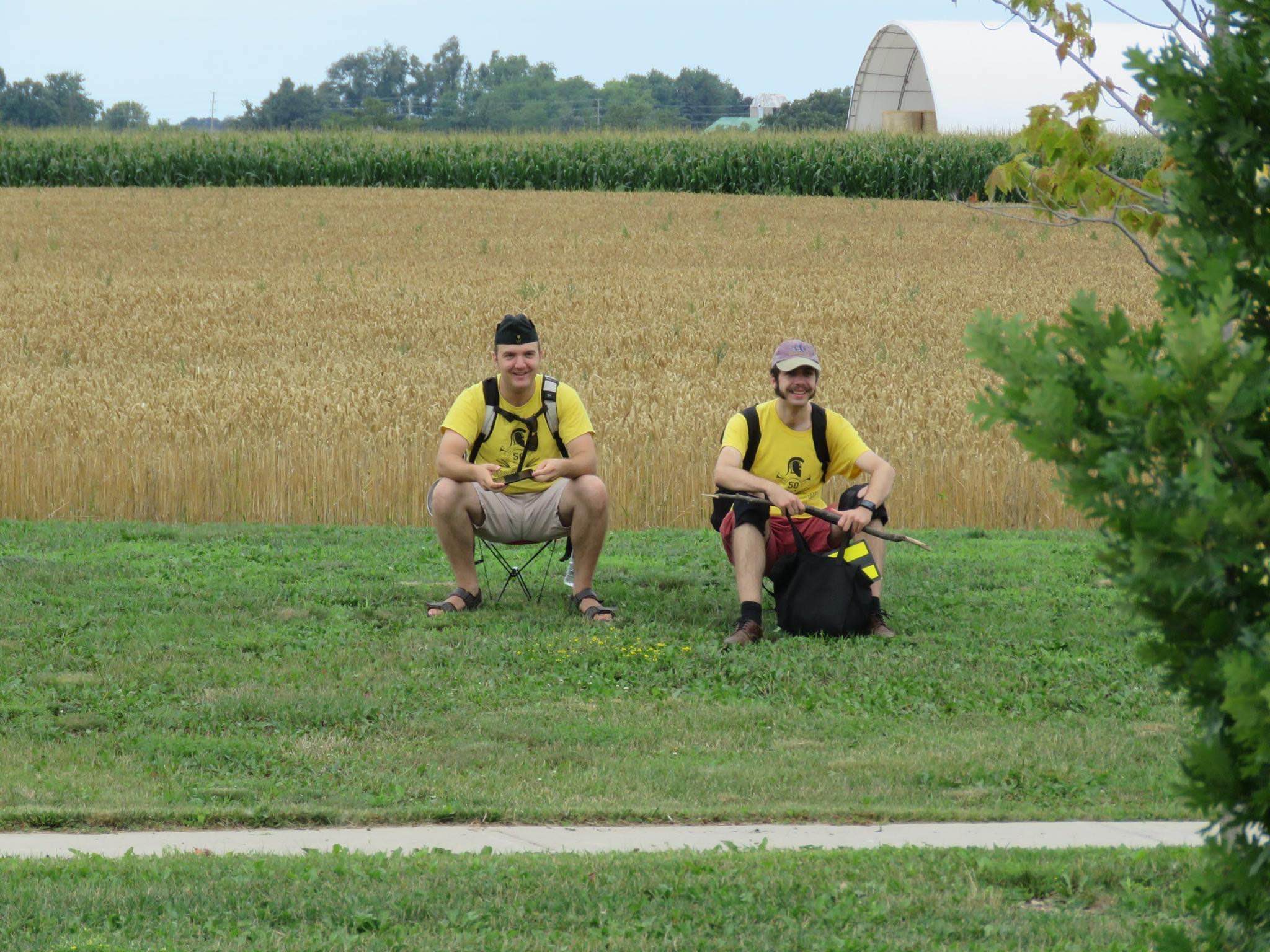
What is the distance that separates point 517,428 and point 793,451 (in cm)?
154

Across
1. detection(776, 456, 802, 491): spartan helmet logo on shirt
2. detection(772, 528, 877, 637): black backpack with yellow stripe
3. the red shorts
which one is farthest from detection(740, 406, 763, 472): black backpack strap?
detection(772, 528, 877, 637): black backpack with yellow stripe

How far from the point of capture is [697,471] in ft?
38.3

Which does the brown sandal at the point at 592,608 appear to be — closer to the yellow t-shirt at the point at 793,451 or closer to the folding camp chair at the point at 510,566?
the folding camp chair at the point at 510,566

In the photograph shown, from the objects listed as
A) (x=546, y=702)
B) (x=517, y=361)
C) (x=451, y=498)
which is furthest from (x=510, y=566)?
(x=546, y=702)

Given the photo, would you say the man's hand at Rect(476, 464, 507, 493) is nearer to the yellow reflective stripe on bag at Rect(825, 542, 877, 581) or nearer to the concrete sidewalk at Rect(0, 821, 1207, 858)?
the yellow reflective stripe on bag at Rect(825, 542, 877, 581)

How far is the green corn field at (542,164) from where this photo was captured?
1700 inches

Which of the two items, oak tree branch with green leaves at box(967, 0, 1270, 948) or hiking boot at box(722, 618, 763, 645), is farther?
hiking boot at box(722, 618, 763, 645)

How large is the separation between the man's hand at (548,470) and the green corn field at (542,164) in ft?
118

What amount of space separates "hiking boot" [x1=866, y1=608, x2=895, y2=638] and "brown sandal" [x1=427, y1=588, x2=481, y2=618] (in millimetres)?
2169

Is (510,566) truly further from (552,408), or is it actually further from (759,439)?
(759,439)

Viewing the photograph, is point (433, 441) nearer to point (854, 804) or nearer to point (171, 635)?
point (171, 635)

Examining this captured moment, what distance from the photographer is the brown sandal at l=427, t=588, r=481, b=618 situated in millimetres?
8420

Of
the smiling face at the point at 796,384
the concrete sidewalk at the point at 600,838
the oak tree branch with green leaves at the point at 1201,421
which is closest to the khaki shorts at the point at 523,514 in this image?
the smiling face at the point at 796,384

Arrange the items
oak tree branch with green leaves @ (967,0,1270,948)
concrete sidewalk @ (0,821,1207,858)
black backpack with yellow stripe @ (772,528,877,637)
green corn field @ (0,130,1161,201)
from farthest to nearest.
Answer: green corn field @ (0,130,1161,201), black backpack with yellow stripe @ (772,528,877,637), concrete sidewalk @ (0,821,1207,858), oak tree branch with green leaves @ (967,0,1270,948)
